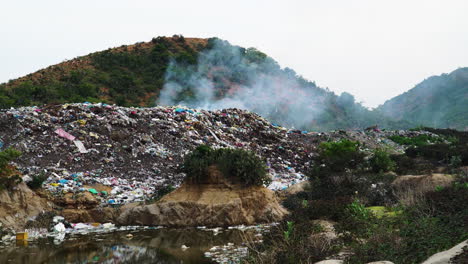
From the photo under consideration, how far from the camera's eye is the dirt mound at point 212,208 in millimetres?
10102

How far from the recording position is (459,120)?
171 feet

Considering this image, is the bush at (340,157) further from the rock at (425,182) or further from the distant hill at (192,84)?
the distant hill at (192,84)

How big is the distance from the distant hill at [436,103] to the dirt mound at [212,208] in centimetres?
4655

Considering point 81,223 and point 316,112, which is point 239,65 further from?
point 81,223

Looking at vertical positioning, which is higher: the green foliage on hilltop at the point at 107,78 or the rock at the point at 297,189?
the green foliage on hilltop at the point at 107,78

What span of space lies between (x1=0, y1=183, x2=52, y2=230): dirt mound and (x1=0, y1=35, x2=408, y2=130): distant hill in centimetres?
1965

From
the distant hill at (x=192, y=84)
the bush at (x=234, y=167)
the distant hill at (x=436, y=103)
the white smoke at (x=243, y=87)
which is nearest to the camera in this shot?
the bush at (x=234, y=167)

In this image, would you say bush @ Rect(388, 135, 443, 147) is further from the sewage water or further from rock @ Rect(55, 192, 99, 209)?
rock @ Rect(55, 192, 99, 209)

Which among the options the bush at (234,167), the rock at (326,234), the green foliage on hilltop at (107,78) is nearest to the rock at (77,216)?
the bush at (234,167)

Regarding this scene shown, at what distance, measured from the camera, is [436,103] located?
2509 inches

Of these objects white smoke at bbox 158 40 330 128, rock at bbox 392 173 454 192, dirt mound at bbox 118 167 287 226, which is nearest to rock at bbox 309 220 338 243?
dirt mound at bbox 118 167 287 226

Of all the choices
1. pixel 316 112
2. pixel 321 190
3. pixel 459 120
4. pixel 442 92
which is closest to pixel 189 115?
pixel 321 190

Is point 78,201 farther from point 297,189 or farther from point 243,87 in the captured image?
point 243,87

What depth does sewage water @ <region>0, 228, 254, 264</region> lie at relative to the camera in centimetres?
698
